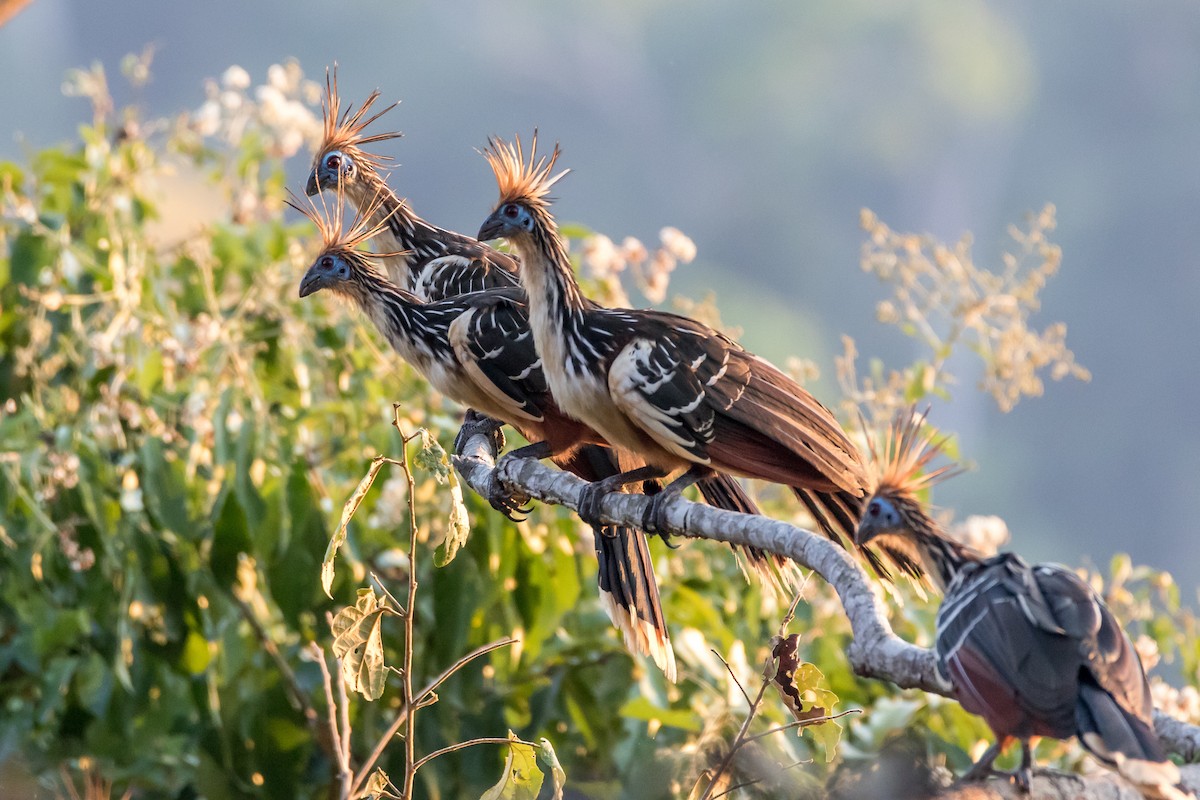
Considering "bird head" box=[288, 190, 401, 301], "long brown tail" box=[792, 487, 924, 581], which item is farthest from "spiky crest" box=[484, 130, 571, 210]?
"long brown tail" box=[792, 487, 924, 581]

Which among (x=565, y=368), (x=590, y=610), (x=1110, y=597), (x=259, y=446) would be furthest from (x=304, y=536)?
(x=1110, y=597)

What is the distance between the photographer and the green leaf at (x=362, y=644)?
198cm

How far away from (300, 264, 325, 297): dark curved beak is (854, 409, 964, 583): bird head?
1641mm

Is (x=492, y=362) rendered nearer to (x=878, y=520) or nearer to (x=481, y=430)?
(x=481, y=430)

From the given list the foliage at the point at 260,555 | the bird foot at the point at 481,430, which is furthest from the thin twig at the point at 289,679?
the bird foot at the point at 481,430

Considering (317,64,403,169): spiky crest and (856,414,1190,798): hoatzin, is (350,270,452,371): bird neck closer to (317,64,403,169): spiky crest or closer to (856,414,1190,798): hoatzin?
(317,64,403,169): spiky crest

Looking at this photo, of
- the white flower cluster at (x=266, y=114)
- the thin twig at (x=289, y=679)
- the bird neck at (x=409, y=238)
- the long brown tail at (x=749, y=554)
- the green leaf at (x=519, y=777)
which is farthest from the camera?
the white flower cluster at (x=266, y=114)

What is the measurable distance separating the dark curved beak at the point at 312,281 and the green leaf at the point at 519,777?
1.55 meters

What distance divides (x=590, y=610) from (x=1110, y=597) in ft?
5.45

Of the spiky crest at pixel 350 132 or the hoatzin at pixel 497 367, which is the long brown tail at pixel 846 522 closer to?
the hoatzin at pixel 497 367

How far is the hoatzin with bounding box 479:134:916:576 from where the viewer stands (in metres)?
2.57

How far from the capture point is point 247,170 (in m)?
4.94

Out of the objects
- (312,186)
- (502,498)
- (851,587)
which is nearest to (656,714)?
(502,498)

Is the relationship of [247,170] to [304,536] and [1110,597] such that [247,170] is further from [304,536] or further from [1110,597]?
[1110,597]
